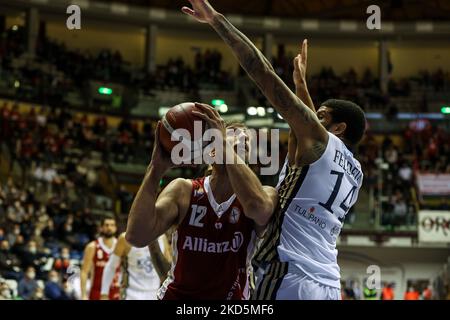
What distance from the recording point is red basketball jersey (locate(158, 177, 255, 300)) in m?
4.35

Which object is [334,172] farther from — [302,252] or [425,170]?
[425,170]

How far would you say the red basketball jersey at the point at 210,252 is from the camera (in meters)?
4.35

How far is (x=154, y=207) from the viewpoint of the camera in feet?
13.7

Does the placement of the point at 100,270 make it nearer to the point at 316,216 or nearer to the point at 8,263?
the point at 316,216

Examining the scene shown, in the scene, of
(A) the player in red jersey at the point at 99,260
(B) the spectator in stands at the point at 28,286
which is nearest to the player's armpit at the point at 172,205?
(A) the player in red jersey at the point at 99,260

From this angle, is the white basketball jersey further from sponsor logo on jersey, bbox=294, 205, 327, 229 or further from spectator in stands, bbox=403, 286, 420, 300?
spectator in stands, bbox=403, 286, 420, 300

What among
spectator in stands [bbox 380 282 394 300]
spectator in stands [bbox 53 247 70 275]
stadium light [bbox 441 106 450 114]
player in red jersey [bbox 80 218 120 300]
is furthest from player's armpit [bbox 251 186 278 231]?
stadium light [bbox 441 106 450 114]

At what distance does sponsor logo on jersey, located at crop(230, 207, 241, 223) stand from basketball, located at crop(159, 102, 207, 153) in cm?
63

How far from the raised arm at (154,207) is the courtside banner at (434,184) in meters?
19.4

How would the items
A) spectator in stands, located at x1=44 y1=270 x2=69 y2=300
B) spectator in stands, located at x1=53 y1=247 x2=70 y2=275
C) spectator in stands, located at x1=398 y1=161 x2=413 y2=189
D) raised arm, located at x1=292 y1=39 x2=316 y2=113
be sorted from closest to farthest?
raised arm, located at x1=292 y1=39 x2=316 y2=113 < spectator in stands, located at x1=44 y1=270 x2=69 y2=300 < spectator in stands, located at x1=53 y1=247 x2=70 y2=275 < spectator in stands, located at x1=398 y1=161 x2=413 y2=189

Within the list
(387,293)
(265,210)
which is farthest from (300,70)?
(387,293)

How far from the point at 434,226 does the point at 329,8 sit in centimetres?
1569

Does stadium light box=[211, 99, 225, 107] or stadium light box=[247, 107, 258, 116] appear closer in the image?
stadium light box=[247, 107, 258, 116]
